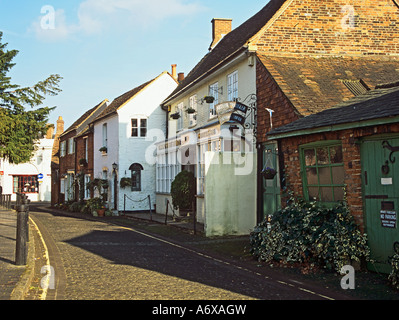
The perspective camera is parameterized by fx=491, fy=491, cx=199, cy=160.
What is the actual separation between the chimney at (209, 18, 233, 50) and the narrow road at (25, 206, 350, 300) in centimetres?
1594

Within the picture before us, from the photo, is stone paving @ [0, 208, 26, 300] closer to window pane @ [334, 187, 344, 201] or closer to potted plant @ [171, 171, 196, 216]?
window pane @ [334, 187, 344, 201]

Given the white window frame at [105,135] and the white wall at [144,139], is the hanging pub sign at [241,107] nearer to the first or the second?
the white wall at [144,139]

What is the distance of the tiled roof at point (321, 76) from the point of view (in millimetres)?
13164

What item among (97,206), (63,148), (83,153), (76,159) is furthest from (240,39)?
(63,148)

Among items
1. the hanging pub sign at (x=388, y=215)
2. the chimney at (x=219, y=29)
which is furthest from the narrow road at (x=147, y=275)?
the chimney at (x=219, y=29)

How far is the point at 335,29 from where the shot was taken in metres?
16.9

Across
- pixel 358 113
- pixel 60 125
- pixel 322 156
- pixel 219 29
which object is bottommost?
pixel 322 156

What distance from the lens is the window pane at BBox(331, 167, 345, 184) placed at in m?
9.86

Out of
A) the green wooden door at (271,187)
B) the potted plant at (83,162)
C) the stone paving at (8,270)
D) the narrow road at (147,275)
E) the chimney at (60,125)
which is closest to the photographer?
the stone paving at (8,270)

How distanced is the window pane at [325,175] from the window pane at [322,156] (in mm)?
162

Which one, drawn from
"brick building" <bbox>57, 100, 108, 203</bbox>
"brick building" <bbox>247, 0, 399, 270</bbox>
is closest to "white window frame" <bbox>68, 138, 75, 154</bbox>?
"brick building" <bbox>57, 100, 108, 203</bbox>

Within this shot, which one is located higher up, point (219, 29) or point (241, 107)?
point (219, 29)

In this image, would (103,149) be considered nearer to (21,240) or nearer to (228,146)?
(228,146)
